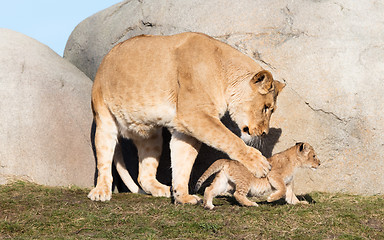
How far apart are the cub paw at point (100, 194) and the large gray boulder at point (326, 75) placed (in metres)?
2.42

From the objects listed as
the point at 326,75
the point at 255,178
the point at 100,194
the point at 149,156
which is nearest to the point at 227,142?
the point at 255,178

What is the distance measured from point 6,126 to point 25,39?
2.19 meters

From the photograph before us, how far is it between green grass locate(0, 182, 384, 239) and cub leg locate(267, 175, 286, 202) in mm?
132

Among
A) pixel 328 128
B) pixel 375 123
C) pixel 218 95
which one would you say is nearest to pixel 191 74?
pixel 218 95

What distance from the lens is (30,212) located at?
215 inches

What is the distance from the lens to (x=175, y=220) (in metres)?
5.16

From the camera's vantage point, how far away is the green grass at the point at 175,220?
4.75 m

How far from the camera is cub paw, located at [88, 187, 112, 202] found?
6.41 m

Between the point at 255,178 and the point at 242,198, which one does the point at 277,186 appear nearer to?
the point at 255,178

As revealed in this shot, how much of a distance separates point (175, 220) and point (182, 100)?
1646 mm

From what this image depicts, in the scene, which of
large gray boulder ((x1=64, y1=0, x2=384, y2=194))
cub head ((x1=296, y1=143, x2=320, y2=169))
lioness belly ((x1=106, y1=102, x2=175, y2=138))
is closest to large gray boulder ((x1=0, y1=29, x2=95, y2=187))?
lioness belly ((x1=106, y1=102, x2=175, y2=138))

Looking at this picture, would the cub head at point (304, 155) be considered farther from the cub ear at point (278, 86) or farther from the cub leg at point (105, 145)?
the cub leg at point (105, 145)

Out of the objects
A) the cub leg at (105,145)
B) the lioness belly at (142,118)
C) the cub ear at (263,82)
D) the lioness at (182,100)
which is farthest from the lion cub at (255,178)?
the cub leg at (105,145)

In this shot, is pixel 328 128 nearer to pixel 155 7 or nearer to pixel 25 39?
pixel 155 7
